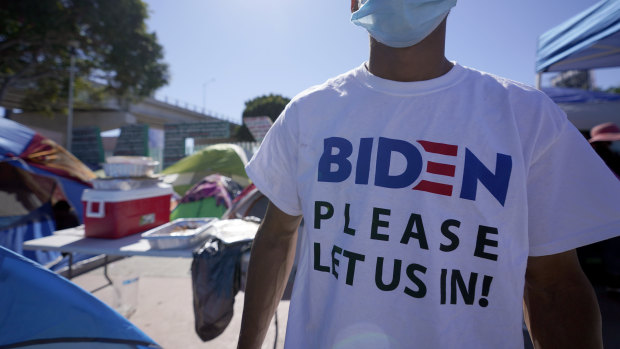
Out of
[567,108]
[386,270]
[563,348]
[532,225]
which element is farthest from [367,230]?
[567,108]

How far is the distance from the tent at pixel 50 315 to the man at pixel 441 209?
0.65 meters

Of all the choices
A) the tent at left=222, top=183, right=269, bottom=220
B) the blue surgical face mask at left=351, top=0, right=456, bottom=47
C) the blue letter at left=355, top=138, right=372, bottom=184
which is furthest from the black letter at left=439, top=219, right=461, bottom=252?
the tent at left=222, top=183, right=269, bottom=220

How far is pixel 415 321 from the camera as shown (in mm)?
750

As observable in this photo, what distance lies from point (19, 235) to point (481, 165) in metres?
4.53

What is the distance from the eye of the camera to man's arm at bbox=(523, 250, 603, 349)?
73 cm

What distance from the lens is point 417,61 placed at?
0.88 m

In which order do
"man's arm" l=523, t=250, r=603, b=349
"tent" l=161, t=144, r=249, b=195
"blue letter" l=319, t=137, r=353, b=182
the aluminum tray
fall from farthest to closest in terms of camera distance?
"tent" l=161, t=144, r=249, b=195 → the aluminum tray → "blue letter" l=319, t=137, r=353, b=182 → "man's arm" l=523, t=250, r=603, b=349

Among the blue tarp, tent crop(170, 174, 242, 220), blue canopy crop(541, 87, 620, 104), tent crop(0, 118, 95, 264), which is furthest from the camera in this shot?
blue canopy crop(541, 87, 620, 104)

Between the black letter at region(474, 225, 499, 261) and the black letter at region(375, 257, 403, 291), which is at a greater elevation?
the black letter at region(474, 225, 499, 261)

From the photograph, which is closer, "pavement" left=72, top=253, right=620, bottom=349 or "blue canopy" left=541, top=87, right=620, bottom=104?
"pavement" left=72, top=253, right=620, bottom=349

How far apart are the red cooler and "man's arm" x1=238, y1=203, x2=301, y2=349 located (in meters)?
1.78

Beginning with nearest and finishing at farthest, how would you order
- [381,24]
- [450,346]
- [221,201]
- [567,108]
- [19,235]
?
1. [450,346]
2. [381,24]
3. [19,235]
4. [221,201]
5. [567,108]

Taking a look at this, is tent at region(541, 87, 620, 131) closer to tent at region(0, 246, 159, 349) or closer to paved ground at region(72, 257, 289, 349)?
paved ground at region(72, 257, 289, 349)

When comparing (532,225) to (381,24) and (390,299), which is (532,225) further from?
(381,24)
